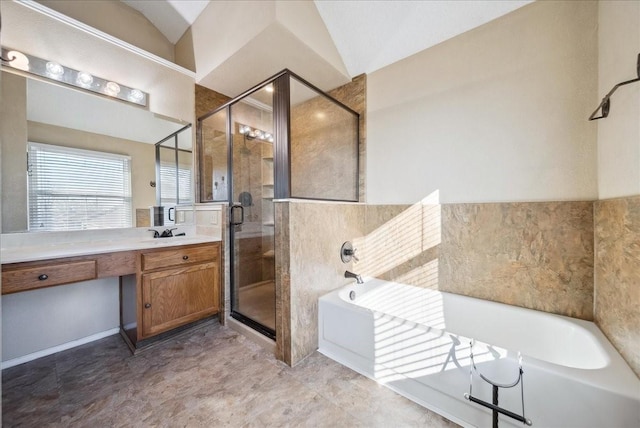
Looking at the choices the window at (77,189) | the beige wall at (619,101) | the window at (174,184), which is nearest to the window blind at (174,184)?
the window at (174,184)

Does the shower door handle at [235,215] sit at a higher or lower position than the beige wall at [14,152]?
lower

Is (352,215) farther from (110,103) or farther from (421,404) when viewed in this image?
(110,103)

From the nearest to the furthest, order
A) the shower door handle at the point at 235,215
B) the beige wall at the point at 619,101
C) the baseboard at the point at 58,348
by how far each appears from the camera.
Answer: the beige wall at the point at 619,101, the baseboard at the point at 58,348, the shower door handle at the point at 235,215

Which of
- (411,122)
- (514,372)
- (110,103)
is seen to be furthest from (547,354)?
(110,103)

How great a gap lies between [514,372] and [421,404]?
569 millimetres

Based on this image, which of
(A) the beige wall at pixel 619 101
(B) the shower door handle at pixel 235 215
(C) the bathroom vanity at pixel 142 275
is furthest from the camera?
(B) the shower door handle at pixel 235 215

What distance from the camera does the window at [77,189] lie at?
193cm

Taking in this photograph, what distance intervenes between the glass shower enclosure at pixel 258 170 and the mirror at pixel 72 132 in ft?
1.07

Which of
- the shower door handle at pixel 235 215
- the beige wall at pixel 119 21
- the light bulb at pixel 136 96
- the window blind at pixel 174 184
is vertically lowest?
the shower door handle at pixel 235 215

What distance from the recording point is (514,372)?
1345 mm

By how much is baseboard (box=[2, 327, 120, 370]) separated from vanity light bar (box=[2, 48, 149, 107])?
6.60 feet

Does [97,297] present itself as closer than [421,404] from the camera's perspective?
No

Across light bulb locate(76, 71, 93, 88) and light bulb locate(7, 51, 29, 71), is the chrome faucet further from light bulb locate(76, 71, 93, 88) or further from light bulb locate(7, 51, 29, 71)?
light bulb locate(7, 51, 29, 71)

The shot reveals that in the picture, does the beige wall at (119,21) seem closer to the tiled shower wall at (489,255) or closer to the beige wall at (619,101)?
the tiled shower wall at (489,255)
